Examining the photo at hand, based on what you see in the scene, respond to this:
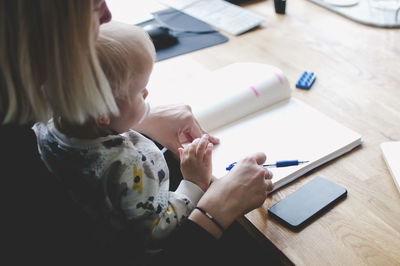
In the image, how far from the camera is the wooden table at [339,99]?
654mm

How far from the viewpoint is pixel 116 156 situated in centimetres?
69

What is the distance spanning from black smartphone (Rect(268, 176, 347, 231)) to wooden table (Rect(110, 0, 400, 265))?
0.04 feet

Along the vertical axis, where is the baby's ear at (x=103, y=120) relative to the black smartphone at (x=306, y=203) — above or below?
above

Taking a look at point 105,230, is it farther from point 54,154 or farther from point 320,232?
point 320,232

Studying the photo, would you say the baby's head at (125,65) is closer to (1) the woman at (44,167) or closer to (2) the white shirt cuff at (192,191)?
(1) the woman at (44,167)

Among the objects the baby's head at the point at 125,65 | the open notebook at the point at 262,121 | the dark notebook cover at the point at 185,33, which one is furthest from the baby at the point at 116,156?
the dark notebook cover at the point at 185,33

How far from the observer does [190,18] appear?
1.47 metres

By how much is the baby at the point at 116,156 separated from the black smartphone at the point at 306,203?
0.58ft

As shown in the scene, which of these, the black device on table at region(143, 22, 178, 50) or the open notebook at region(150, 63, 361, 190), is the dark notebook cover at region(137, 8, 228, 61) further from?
the open notebook at region(150, 63, 361, 190)

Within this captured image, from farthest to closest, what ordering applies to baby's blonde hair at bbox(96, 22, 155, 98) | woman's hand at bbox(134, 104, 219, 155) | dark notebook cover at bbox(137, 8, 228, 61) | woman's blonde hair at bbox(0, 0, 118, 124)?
dark notebook cover at bbox(137, 8, 228, 61) → woman's hand at bbox(134, 104, 219, 155) → baby's blonde hair at bbox(96, 22, 155, 98) → woman's blonde hair at bbox(0, 0, 118, 124)

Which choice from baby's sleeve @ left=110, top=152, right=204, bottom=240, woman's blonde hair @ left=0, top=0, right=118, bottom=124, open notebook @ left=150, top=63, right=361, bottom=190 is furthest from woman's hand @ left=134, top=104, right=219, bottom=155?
woman's blonde hair @ left=0, top=0, right=118, bottom=124

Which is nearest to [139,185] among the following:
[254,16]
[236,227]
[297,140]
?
[297,140]

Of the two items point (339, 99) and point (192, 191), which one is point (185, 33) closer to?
point (339, 99)

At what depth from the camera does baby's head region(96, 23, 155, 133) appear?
65 cm
